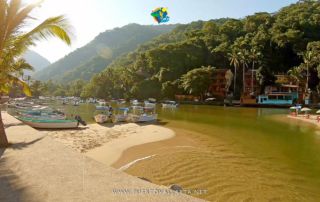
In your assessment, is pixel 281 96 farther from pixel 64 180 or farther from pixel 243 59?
pixel 64 180

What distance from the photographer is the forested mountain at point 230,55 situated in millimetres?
91000

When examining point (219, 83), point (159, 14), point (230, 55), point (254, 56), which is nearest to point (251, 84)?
point (254, 56)

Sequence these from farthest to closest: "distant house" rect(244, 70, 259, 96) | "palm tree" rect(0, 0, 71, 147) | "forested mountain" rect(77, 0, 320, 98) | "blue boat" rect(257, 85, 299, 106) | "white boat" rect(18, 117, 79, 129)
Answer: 1. "forested mountain" rect(77, 0, 320, 98)
2. "distant house" rect(244, 70, 259, 96)
3. "blue boat" rect(257, 85, 299, 106)
4. "white boat" rect(18, 117, 79, 129)
5. "palm tree" rect(0, 0, 71, 147)

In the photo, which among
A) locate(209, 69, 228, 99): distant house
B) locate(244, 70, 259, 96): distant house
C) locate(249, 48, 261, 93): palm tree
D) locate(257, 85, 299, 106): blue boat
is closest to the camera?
locate(257, 85, 299, 106): blue boat

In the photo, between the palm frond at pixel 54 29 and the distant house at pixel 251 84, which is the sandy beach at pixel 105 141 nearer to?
the palm frond at pixel 54 29

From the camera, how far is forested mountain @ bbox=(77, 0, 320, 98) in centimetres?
9100

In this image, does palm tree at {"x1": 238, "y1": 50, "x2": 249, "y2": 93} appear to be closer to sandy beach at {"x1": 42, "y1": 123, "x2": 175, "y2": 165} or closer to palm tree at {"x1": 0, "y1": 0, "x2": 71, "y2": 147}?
sandy beach at {"x1": 42, "y1": 123, "x2": 175, "y2": 165}

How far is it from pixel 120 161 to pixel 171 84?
80272 millimetres

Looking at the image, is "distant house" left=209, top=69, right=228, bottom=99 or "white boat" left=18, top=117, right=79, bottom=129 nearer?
"white boat" left=18, top=117, right=79, bottom=129

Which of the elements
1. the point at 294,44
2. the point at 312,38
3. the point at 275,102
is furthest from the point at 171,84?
the point at 312,38

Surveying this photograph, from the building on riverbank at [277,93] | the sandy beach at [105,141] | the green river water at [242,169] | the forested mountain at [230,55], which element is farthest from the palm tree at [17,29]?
the forested mountain at [230,55]

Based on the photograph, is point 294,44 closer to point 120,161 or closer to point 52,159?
point 120,161

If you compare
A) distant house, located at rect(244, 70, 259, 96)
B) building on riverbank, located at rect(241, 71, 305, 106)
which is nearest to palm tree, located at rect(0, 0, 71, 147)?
building on riverbank, located at rect(241, 71, 305, 106)

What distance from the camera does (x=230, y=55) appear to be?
94.9m
